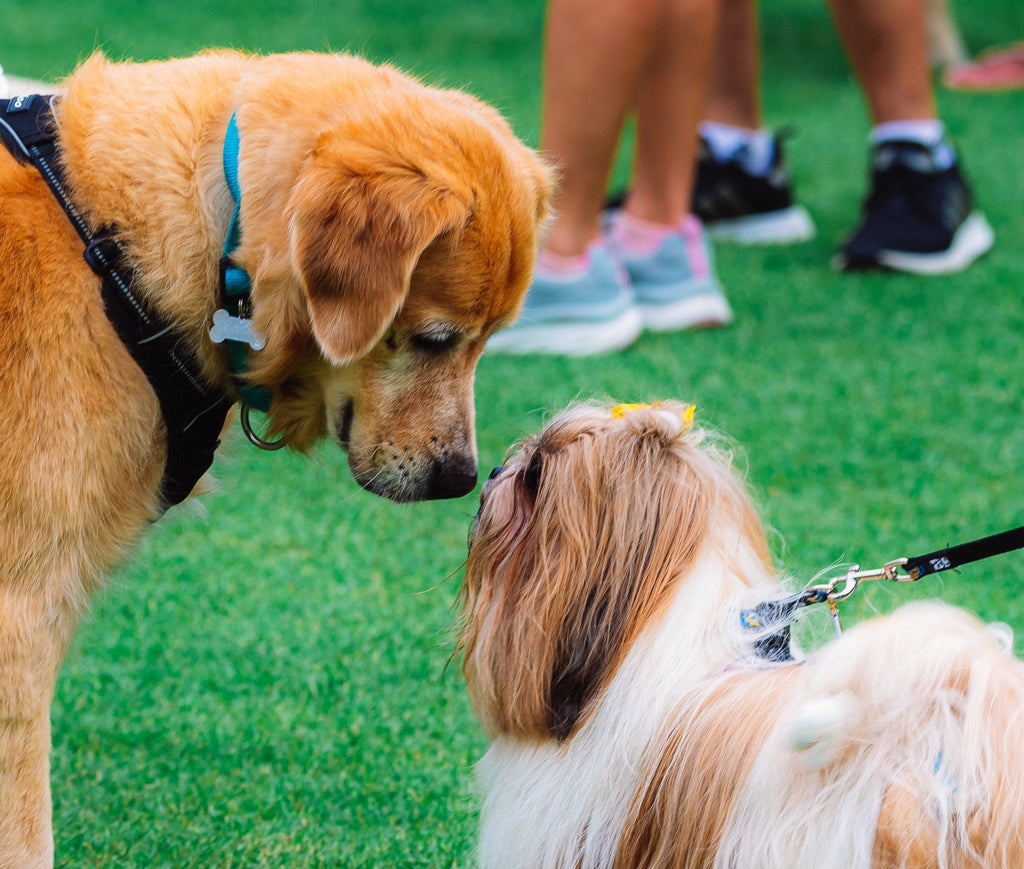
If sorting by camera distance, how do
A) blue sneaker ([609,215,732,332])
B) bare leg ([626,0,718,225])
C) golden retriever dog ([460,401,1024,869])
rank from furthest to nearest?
blue sneaker ([609,215,732,332]) < bare leg ([626,0,718,225]) < golden retriever dog ([460,401,1024,869])

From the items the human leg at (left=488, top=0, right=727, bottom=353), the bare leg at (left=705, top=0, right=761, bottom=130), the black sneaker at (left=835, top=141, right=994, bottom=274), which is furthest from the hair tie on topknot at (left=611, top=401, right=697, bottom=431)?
the bare leg at (left=705, top=0, right=761, bottom=130)

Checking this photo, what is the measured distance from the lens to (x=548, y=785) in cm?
188

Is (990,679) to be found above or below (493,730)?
above

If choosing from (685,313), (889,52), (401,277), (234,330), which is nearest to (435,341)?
(401,277)

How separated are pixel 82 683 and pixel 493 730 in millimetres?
1155

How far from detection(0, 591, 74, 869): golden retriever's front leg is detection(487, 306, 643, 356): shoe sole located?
2.54 m

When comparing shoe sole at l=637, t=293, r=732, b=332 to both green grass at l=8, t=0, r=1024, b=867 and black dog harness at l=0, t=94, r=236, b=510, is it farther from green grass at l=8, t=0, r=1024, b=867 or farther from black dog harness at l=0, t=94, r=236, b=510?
black dog harness at l=0, t=94, r=236, b=510

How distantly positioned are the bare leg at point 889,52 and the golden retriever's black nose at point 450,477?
3.41 meters

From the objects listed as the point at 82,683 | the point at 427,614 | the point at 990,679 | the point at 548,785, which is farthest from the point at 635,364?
the point at 990,679

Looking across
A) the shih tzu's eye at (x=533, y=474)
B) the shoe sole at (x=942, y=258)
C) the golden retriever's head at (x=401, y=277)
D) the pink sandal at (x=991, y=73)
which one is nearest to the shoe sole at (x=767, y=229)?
the shoe sole at (x=942, y=258)

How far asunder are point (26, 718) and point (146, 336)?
1.97 ft

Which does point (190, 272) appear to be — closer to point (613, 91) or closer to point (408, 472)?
point (408, 472)

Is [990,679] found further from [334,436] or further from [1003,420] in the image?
[1003,420]

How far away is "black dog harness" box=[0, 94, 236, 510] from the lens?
1.85 m
